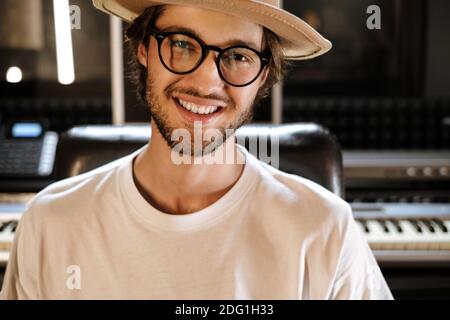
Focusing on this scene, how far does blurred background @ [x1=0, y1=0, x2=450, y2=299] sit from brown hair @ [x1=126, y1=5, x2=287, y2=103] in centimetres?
58

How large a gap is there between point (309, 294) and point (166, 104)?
0.46 metres

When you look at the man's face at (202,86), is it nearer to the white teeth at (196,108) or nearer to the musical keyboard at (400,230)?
the white teeth at (196,108)

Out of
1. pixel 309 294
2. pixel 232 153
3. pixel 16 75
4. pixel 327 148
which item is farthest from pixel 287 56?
pixel 16 75

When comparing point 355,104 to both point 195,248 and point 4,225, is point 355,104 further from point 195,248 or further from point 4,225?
point 195,248

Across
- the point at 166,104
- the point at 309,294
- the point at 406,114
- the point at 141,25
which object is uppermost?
the point at 141,25

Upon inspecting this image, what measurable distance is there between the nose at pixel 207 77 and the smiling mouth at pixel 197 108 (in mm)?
29

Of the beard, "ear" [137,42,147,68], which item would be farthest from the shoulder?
"ear" [137,42,147,68]

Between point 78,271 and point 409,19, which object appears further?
point 409,19

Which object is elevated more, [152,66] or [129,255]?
[152,66]

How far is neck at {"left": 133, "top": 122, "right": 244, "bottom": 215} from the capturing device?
1128 millimetres

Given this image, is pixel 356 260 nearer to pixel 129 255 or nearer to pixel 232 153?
pixel 232 153

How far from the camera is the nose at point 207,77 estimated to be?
3.39 feet

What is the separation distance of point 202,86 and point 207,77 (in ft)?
0.07

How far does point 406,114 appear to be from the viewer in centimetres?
276
